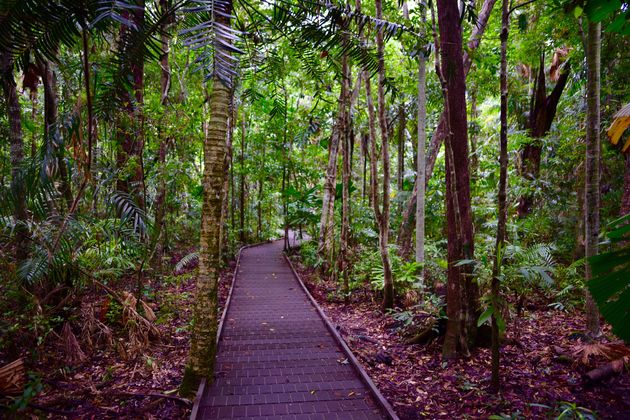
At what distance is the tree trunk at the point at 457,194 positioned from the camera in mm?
4781

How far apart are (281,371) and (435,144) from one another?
227 inches

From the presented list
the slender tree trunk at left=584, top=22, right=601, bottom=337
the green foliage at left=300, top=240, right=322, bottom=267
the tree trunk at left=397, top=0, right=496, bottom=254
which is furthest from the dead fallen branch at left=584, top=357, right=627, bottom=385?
the green foliage at left=300, top=240, right=322, bottom=267

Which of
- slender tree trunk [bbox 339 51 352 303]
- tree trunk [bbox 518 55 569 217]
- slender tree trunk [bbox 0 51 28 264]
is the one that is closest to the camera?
slender tree trunk [bbox 0 51 28 264]

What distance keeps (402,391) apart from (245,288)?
6432 millimetres

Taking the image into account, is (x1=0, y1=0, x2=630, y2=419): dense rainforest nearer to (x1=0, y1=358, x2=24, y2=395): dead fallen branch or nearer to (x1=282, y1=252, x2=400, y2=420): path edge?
(x1=0, y1=358, x2=24, y2=395): dead fallen branch

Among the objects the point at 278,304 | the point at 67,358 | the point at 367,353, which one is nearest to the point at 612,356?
the point at 367,353

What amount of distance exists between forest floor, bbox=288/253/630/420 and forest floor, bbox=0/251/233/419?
8.36 feet

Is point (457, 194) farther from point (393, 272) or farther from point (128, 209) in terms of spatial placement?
point (128, 209)

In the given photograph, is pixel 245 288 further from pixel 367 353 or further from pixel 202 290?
pixel 202 290

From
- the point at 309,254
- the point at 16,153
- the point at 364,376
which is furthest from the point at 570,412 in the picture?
the point at 309,254

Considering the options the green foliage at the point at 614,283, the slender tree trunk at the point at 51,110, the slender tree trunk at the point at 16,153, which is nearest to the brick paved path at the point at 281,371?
the slender tree trunk at the point at 16,153

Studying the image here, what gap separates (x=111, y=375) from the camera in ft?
15.4

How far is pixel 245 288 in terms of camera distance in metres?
10.1

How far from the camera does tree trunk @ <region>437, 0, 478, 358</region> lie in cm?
478
